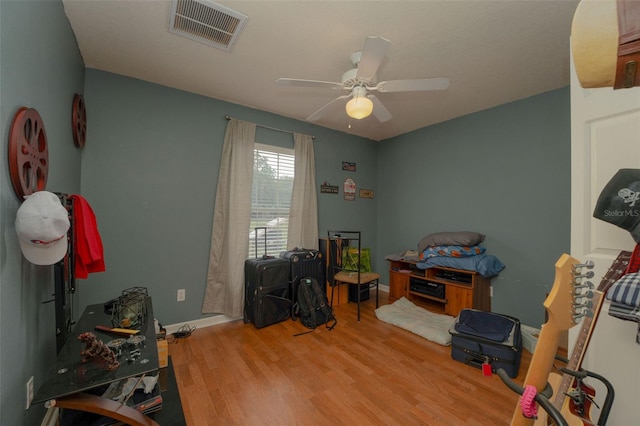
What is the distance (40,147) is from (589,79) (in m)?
2.10

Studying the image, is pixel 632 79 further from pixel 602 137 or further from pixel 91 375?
pixel 91 375

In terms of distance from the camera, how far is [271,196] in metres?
3.45

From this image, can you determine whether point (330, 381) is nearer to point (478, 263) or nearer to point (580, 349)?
point (580, 349)

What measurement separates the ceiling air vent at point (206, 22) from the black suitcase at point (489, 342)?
309 cm

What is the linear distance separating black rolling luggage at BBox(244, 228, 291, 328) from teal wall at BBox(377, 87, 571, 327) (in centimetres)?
219

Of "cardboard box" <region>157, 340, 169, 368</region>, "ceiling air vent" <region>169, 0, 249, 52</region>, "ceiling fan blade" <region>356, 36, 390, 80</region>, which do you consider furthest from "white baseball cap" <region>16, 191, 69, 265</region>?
"ceiling fan blade" <region>356, 36, 390, 80</region>

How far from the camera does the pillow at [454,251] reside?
308 cm

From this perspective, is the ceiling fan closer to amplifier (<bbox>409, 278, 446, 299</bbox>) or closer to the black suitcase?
the black suitcase

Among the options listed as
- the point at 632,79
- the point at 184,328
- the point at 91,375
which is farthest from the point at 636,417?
the point at 184,328

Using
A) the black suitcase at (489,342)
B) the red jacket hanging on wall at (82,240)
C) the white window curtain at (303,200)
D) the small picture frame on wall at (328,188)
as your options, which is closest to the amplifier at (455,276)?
the black suitcase at (489,342)

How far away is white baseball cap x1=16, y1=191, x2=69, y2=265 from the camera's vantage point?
1046 millimetres

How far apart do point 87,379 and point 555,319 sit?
175cm

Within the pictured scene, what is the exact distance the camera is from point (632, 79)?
0.37 metres

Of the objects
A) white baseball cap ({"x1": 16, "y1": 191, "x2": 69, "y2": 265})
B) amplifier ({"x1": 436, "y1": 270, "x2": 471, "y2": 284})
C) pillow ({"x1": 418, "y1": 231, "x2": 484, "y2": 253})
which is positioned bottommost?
amplifier ({"x1": 436, "y1": 270, "x2": 471, "y2": 284})
